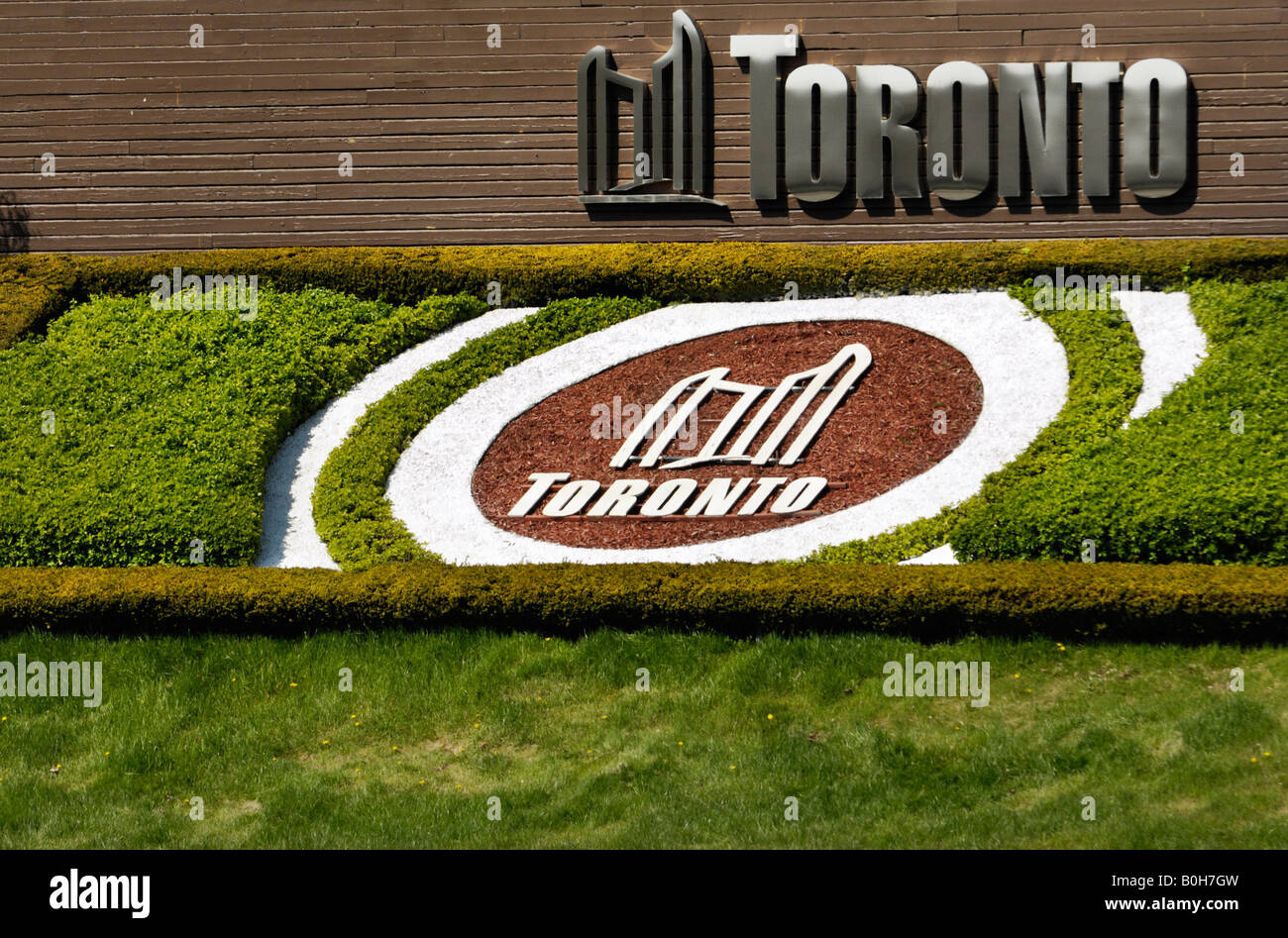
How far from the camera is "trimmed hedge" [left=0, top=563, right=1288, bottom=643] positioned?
842 centimetres

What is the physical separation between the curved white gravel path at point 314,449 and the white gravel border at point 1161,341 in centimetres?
694

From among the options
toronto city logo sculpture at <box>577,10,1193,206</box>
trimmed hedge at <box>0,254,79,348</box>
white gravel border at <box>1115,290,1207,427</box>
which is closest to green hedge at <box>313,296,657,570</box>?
toronto city logo sculpture at <box>577,10,1193,206</box>

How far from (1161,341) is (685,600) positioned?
6907 millimetres

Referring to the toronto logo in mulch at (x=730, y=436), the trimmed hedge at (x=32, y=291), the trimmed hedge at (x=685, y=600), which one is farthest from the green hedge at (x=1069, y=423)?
the trimmed hedge at (x=32, y=291)

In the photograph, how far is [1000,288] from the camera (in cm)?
1423

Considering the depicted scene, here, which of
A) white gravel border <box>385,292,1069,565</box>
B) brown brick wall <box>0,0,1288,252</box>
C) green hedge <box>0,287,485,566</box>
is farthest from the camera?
brown brick wall <box>0,0,1288,252</box>

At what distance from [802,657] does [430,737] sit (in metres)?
2.66

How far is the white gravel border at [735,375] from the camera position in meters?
10.9

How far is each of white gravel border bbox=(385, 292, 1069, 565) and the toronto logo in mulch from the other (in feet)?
0.52

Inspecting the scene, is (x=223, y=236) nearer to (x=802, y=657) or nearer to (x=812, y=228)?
(x=812, y=228)

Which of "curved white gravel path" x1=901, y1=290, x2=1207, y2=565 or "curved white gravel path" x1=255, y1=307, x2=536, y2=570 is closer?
"curved white gravel path" x1=255, y1=307, x2=536, y2=570

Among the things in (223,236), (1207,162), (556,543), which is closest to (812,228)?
(1207,162)

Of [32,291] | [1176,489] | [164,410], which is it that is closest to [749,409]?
[1176,489]

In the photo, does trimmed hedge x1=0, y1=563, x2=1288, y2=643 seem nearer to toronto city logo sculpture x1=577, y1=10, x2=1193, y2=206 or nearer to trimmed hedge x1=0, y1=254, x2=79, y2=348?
trimmed hedge x1=0, y1=254, x2=79, y2=348
